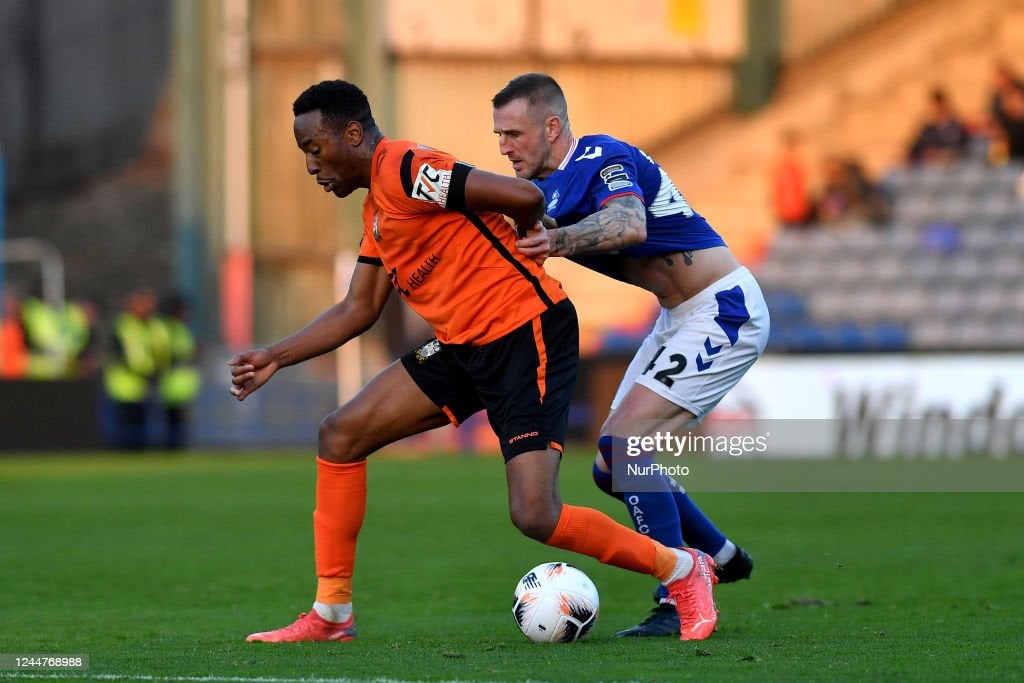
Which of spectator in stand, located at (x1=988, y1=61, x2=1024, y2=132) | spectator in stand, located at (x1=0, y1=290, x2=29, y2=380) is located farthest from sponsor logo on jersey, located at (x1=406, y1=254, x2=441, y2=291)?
spectator in stand, located at (x1=988, y1=61, x2=1024, y2=132)

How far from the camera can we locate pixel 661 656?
5758 millimetres

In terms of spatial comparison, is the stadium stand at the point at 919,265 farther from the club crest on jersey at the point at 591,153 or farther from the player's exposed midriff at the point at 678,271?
the club crest on jersey at the point at 591,153

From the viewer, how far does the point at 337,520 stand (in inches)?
253

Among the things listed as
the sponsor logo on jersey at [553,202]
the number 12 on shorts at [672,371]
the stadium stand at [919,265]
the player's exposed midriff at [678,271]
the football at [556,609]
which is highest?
the sponsor logo on jersey at [553,202]

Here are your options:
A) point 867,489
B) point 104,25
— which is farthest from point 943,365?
point 104,25

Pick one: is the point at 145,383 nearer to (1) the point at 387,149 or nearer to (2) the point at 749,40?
(2) the point at 749,40

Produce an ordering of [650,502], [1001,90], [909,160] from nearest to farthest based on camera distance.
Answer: [650,502] < [1001,90] < [909,160]

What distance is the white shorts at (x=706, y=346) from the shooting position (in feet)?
21.8

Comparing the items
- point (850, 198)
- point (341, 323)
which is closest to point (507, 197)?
point (341, 323)

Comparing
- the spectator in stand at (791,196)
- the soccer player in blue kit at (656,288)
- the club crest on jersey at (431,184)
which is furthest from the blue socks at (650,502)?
the spectator in stand at (791,196)

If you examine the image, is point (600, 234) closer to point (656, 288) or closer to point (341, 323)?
point (656, 288)

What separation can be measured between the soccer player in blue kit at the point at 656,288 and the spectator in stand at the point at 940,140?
1681 centimetres

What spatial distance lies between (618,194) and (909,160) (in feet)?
58.7

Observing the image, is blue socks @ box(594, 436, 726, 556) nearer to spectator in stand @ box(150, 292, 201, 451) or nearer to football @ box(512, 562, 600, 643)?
football @ box(512, 562, 600, 643)
